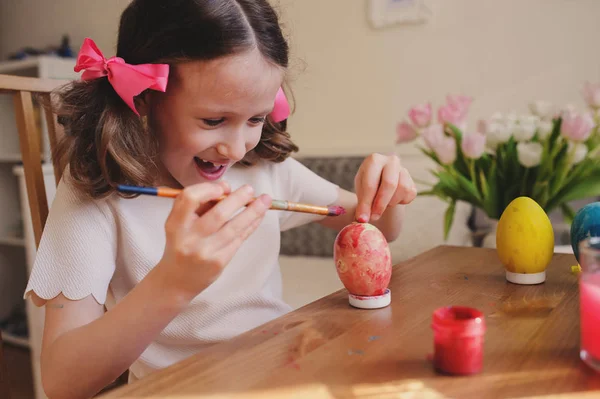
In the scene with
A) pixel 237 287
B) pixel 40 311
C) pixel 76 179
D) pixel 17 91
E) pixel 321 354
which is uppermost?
pixel 17 91

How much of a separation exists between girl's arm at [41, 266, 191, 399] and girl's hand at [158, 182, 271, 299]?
45 mm

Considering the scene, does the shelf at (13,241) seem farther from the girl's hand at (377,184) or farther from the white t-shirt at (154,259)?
the girl's hand at (377,184)

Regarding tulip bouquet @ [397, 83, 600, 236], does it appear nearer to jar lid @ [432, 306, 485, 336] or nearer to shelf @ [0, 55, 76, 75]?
jar lid @ [432, 306, 485, 336]

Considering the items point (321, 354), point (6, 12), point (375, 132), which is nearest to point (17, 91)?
point (321, 354)

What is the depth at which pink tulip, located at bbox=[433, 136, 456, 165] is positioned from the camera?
119 centimetres

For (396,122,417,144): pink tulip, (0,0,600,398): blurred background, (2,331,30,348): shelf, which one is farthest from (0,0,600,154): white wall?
(2,331,30,348): shelf

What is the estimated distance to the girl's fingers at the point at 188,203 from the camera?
54 centimetres

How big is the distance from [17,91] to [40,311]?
3.83 ft

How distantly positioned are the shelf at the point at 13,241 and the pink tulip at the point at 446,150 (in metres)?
2.48

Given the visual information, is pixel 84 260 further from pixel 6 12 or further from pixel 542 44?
pixel 6 12

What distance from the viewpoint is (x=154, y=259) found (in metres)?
0.87

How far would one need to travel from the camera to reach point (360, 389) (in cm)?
45

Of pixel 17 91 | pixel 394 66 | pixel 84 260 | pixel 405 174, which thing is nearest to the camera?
pixel 84 260

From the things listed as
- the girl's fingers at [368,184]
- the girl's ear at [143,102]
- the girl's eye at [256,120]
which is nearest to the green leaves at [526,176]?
the girl's fingers at [368,184]
